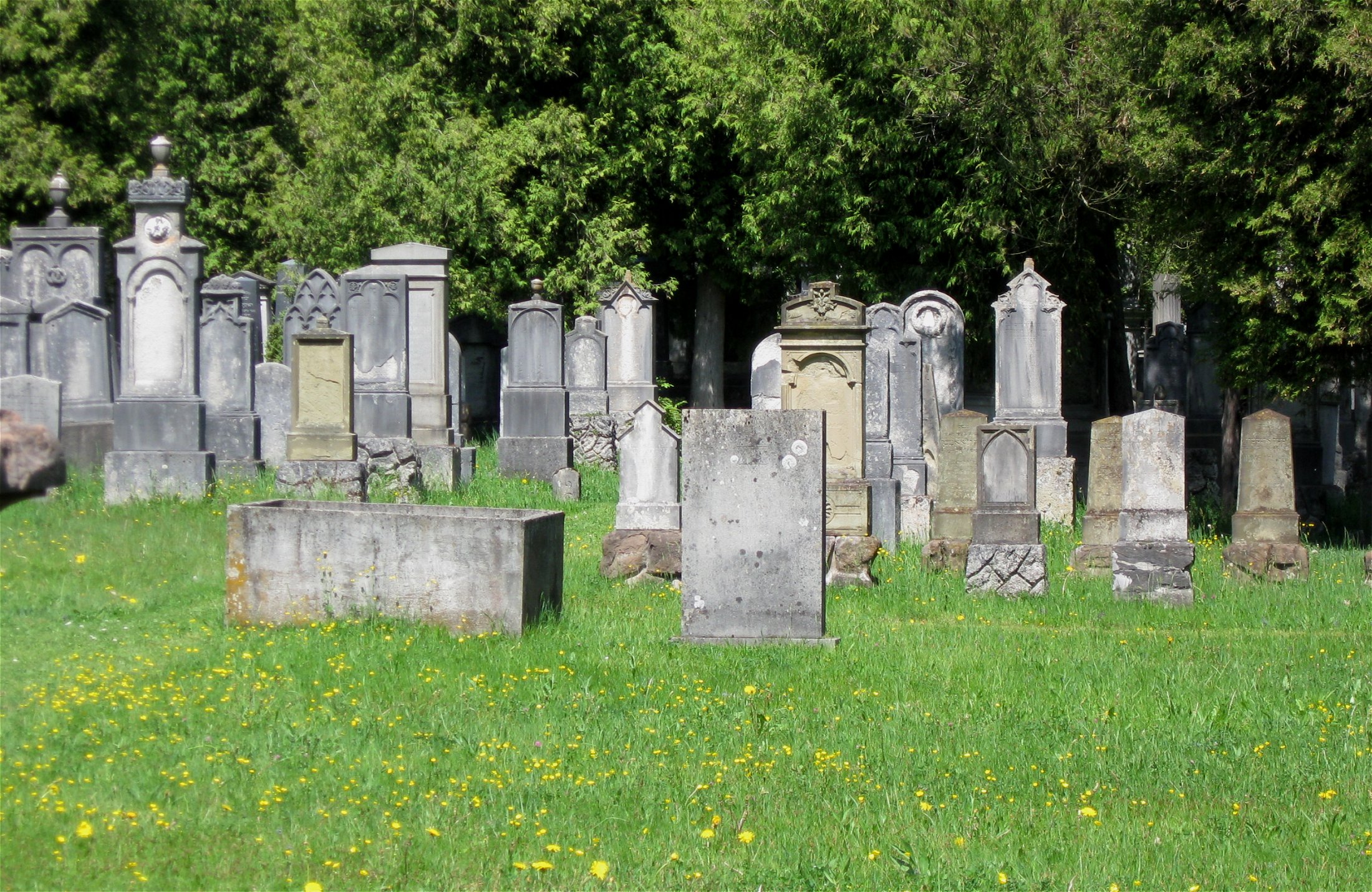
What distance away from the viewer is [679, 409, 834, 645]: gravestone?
9047 millimetres

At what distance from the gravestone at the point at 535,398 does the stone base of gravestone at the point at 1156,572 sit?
9.10m

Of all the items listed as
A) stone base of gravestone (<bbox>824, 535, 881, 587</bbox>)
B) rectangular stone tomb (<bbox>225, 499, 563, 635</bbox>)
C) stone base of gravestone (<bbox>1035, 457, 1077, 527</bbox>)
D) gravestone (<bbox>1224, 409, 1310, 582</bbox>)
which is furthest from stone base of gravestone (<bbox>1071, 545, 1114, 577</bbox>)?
rectangular stone tomb (<bbox>225, 499, 563, 635</bbox>)

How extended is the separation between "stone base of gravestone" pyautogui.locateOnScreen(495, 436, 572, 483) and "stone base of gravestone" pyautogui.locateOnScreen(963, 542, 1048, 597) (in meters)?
8.47

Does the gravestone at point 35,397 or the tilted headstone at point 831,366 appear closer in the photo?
the tilted headstone at point 831,366

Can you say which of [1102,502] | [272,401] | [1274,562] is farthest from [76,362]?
[1274,562]

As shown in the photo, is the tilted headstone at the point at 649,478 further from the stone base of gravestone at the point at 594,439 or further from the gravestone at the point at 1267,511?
the stone base of gravestone at the point at 594,439

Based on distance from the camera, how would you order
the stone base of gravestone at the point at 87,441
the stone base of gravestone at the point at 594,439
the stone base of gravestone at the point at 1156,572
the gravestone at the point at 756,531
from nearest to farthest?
the gravestone at the point at 756,531 < the stone base of gravestone at the point at 1156,572 < the stone base of gravestone at the point at 87,441 < the stone base of gravestone at the point at 594,439

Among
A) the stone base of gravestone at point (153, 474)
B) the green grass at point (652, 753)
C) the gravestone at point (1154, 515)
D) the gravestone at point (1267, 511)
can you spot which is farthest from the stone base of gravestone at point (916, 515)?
the stone base of gravestone at point (153, 474)

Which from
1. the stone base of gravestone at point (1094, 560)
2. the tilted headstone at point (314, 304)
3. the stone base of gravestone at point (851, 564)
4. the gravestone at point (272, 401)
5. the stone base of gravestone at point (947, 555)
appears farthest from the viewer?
the tilted headstone at point (314, 304)

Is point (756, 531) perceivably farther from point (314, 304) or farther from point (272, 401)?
point (314, 304)

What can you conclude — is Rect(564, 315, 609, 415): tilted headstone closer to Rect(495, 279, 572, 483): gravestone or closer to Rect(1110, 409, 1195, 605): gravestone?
Rect(495, 279, 572, 483): gravestone

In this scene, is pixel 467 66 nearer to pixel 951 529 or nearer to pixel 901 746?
pixel 951 529

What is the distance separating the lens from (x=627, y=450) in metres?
13.8

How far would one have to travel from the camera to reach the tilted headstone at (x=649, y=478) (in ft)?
45.0
